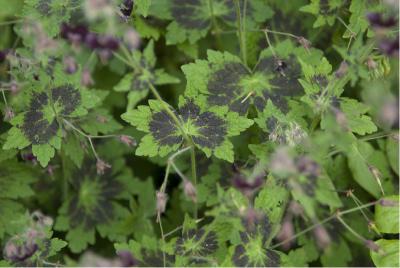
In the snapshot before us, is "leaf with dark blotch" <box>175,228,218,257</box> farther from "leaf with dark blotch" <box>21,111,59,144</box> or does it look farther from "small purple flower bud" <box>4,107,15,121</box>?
"small purple flower bud" <box>4,107,15,121</box>

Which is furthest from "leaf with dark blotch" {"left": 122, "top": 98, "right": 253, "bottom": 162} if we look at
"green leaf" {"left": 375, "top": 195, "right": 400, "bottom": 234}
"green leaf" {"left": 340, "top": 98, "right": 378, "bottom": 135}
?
"green leaf" {"left": 375, "top": 195, "right": 400, "bottom": 234}

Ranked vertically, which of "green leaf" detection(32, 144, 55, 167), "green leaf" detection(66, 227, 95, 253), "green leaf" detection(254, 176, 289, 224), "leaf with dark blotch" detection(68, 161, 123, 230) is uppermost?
"green leaf" detection(254, 176, 289, 224)

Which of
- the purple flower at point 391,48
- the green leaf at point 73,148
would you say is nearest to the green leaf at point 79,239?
the green leaf at point 73,148

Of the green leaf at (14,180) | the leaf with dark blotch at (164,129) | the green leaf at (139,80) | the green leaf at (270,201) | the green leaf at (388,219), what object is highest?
the green leaf at (139,80)

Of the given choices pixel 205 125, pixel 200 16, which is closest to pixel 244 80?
pixel 205 125

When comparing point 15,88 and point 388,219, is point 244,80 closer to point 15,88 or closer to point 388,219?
point 388,219

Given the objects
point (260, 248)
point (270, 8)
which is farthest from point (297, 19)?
point (260, 248)

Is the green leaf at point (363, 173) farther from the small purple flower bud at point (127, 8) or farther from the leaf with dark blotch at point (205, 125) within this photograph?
the small purple flower bud at point (127, 8)

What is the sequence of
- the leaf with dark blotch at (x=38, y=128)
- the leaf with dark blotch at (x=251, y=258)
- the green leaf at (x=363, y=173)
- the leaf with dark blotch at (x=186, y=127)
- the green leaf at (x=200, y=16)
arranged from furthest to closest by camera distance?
the green leaf at (x=200, y=16)
the green leaf at (x=363, y=173)
the leaf with dark blotch at (x=38, y=128)
the leaf with dark blotch at (x=186, y=127)
the leaf with dark blotch at (x=251, y=258)
